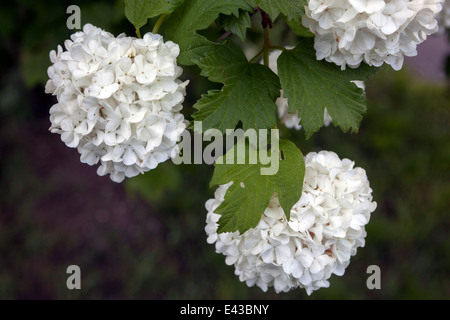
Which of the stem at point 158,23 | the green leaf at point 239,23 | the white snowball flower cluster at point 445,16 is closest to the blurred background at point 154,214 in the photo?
the white snowball flower cluster at point 445,16

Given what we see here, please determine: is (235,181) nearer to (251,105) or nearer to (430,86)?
(251,105)

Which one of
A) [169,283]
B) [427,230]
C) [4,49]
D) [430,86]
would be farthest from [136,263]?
[430,86]

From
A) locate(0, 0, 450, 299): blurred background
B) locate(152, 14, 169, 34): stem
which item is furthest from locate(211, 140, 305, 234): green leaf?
locate(0, 0, 450, 299): blurred background

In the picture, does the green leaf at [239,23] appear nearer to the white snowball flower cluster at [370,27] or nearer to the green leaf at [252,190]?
the white snowball flower cluster at [370,27]

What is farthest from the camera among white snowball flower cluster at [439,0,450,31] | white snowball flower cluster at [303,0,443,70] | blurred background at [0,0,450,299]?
blurred background at [0,0,450,299]

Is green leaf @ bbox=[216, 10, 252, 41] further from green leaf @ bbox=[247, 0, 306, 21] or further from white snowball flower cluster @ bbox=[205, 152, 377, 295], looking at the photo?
white snowball flower cluster @ bbox=[205, 152, 377, 295]

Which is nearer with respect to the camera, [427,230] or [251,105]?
[251,105]
